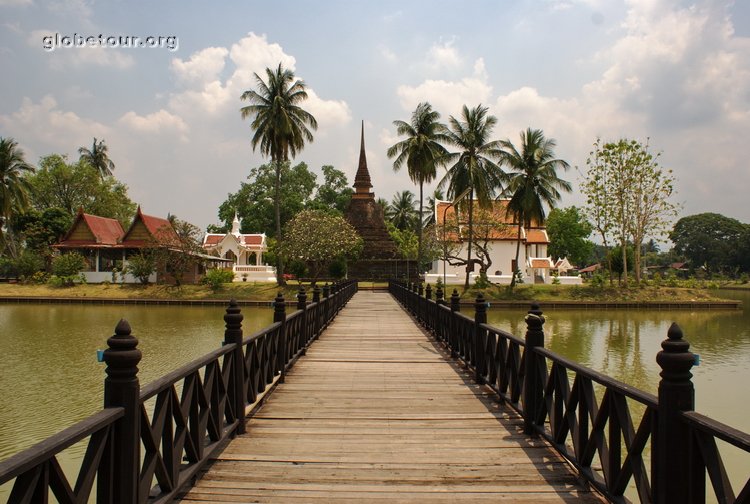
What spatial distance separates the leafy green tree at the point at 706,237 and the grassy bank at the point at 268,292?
52.9 m

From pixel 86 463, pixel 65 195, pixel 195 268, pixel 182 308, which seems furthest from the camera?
pixel 65 195

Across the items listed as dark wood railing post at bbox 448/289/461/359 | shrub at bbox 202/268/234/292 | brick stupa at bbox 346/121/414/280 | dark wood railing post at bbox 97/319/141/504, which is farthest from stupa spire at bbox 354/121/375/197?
dark wood railing post at bbox 97/319/141/504

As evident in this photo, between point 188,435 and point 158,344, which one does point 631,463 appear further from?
point 158,344

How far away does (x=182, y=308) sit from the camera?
31797mm

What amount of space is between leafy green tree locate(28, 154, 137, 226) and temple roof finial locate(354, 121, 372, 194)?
23.5m

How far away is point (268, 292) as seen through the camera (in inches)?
1433

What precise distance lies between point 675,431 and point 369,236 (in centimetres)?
4961

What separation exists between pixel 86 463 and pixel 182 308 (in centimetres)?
3061

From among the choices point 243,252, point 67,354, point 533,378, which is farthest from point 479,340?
point 243,252

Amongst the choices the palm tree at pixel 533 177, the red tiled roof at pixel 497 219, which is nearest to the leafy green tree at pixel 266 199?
the red tiled roof at pixel 497 219

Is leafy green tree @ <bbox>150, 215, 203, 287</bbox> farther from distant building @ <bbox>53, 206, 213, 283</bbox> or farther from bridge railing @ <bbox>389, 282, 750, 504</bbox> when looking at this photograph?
bridge railing @ <bbox>389, 282, 750, 504</bbox>

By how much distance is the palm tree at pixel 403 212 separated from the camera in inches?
2805

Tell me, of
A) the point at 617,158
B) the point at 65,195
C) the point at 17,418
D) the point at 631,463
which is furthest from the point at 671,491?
the point at 65,195

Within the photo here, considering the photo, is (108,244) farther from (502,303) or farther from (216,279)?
(502,303)
